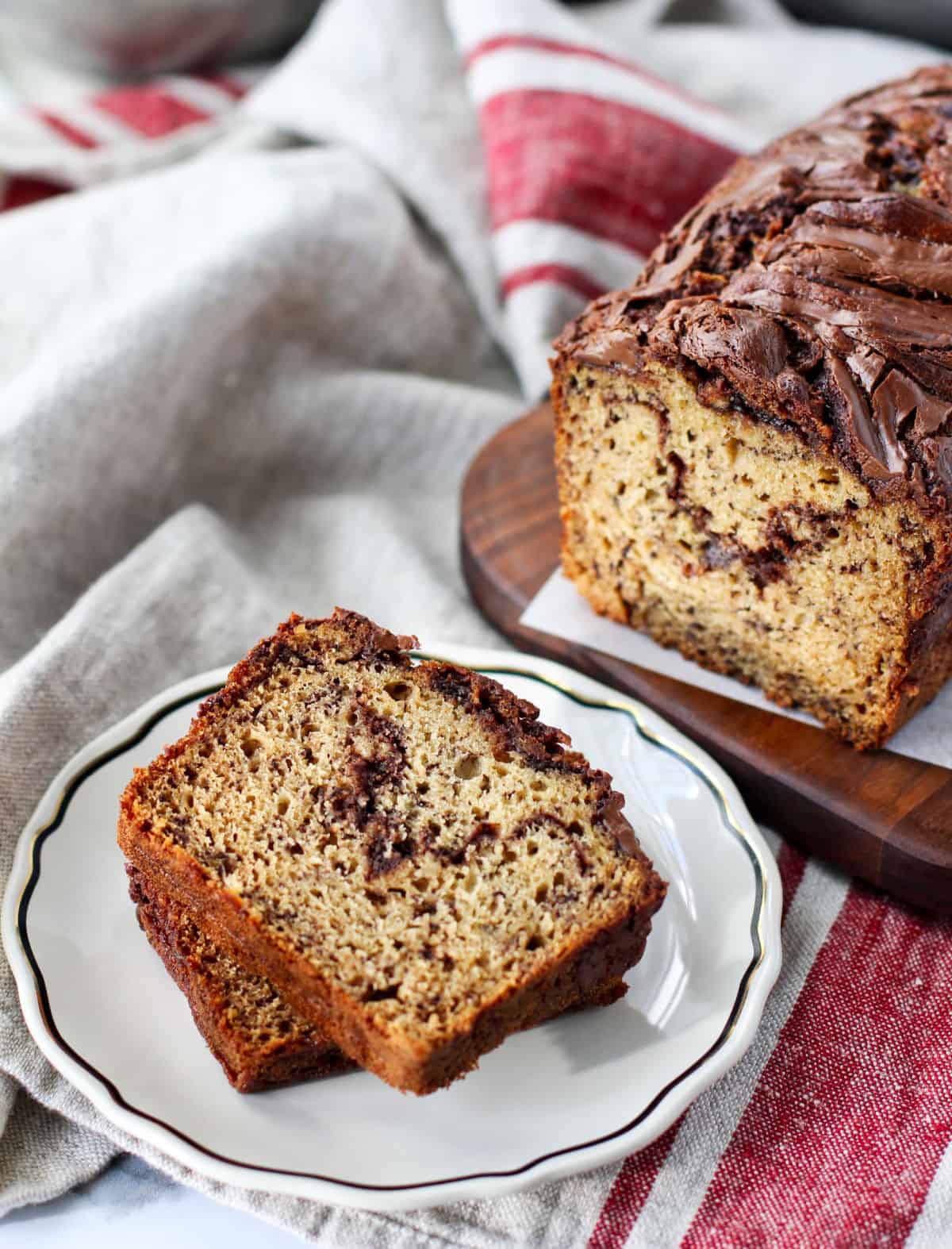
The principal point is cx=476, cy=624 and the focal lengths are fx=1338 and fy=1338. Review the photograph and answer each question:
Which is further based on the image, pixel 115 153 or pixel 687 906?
pixel 115 153

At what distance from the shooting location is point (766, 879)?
2418 mm

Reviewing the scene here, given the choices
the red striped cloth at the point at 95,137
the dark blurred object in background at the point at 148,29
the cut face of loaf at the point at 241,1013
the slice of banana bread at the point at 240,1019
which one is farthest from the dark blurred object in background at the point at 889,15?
the slice of banana bread at the point at 240,1019

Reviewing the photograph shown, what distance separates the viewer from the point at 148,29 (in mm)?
4777

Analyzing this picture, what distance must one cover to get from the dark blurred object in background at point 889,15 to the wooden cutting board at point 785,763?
2.75 m

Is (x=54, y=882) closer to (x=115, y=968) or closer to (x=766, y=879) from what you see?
(x=115, y=968)

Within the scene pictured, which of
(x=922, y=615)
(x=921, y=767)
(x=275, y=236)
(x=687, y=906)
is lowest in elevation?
(x=921, y=767)

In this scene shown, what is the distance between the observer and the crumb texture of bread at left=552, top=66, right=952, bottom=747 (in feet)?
8.11

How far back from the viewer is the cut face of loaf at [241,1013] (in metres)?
2.08

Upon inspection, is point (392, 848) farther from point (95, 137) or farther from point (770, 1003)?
point (95, 137)

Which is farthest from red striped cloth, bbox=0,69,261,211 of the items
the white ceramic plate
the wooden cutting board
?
the white ceramic plate

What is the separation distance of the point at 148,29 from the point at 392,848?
3.71 meters

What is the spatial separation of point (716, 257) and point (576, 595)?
32.6 inches

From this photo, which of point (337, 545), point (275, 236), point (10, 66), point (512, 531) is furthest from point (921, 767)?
point (10, 66)

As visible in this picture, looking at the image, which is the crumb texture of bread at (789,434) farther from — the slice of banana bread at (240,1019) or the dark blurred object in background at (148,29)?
the dark blurred object in background at (148,29)
